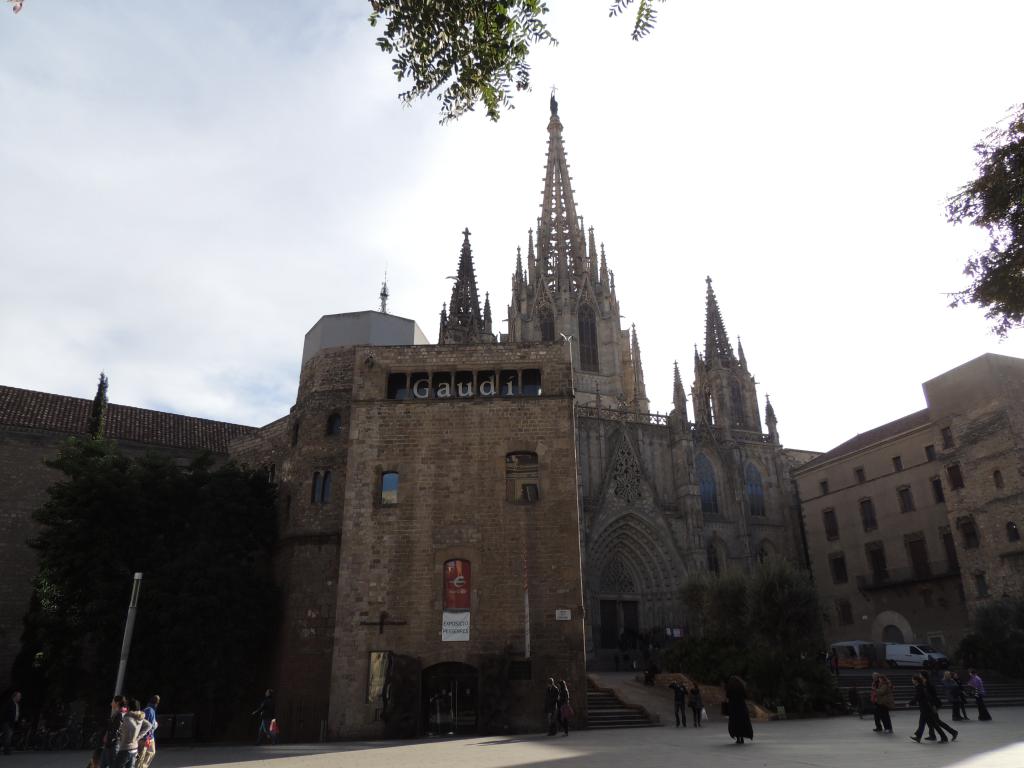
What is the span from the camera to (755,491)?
4428 cm

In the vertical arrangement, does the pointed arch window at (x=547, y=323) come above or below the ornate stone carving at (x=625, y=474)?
above

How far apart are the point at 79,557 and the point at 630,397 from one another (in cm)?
3718

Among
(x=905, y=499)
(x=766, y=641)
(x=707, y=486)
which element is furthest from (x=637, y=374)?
(x=766, y=641)

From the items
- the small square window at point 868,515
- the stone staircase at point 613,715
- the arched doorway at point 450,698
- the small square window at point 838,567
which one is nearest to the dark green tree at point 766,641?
the stone staircase at point 613,715

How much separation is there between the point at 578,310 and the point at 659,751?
4331 cm

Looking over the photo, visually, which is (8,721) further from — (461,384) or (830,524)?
(830,524)

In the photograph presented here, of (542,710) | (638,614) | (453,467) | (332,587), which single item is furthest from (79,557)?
(638,614)

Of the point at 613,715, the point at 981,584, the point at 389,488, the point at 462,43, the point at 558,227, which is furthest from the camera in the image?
the point at 558,227

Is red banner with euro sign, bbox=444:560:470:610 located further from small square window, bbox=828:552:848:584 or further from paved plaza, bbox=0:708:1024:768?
small square window, bbox=828:552:848:584

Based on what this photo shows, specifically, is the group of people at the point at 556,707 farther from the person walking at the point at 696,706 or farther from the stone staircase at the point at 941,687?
the stone staircase at the point at 941,687

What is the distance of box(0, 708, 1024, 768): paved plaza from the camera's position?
9.95 meters

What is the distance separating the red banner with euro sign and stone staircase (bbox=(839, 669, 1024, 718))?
10858 mm

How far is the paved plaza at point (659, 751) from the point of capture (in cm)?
995

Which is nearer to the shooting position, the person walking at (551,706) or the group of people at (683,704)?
the person walking at (551,706)
